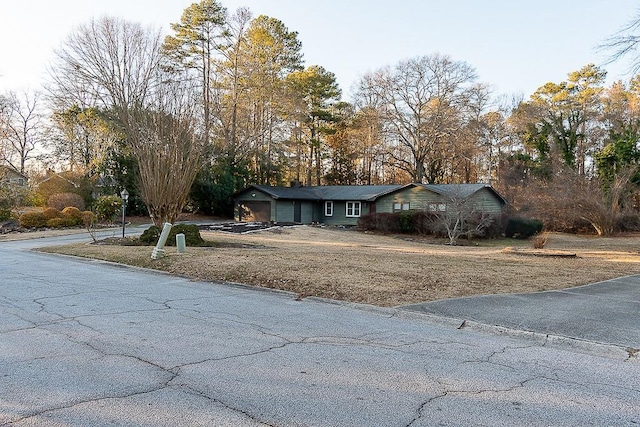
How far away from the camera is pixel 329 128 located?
177ft

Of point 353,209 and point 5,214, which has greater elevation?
point 353,209

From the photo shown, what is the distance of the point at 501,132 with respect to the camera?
51.9 meters

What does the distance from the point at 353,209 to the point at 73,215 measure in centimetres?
2153

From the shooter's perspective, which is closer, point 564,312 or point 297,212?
point 564,312

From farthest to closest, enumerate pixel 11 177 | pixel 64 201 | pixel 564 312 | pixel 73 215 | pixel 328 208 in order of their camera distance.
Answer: pixel 328 208, pixel 11 177, pixel 64 201, pixel 73 215, pixel 564 312

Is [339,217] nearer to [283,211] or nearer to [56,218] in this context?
[283,211]

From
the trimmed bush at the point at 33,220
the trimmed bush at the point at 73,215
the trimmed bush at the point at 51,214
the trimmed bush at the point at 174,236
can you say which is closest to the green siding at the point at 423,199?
the trimmed bush at the point at 174,236

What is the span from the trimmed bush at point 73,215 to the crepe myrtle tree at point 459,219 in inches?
939

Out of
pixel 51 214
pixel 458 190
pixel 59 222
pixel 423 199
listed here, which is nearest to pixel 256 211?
pixel 423 199

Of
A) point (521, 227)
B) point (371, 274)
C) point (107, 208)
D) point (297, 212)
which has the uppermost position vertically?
point (107, 208)

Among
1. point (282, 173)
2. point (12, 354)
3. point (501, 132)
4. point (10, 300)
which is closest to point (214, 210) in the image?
point (282, 173)

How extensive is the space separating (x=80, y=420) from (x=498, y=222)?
3238 cm

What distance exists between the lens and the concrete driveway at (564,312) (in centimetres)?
684

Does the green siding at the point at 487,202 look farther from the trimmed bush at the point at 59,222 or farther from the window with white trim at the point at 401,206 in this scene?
the trimmed bush at the point at 59,222
